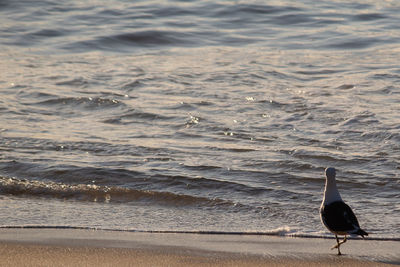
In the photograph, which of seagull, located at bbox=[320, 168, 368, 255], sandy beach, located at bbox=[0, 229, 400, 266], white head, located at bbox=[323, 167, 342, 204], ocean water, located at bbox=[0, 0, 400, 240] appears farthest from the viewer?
ocean water, located at bbox=[0, 0, 400, 240]

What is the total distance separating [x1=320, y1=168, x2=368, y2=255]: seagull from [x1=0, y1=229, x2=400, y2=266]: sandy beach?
18cm

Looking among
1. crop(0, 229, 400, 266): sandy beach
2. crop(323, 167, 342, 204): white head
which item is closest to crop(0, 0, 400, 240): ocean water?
crop(0, 229, 400, 266): sandy beach

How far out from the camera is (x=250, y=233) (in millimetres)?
5629

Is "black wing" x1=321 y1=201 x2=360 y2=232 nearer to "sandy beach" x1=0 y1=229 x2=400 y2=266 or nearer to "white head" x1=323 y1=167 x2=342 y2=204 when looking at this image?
"white head" x1=323 y1=167 x2=342 y2=204

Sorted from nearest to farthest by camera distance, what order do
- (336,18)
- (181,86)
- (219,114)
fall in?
(219,114) → (181,86) → (336,18)

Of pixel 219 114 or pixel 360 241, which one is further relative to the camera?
pixel 219 114

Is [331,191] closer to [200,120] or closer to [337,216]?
[337,216]

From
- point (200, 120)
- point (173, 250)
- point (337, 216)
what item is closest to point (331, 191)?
point (337, 216)

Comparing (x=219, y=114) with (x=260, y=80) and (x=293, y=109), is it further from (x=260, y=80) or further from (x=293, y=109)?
(x=260, y=80)

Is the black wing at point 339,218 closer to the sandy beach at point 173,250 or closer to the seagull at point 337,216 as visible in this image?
the seagull at point 337,216

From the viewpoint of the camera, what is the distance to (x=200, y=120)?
9.14 m

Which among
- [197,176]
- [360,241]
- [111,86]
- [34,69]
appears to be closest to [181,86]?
[111,86]

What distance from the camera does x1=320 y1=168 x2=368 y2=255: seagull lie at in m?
4.97

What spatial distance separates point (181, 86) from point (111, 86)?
1.07m
